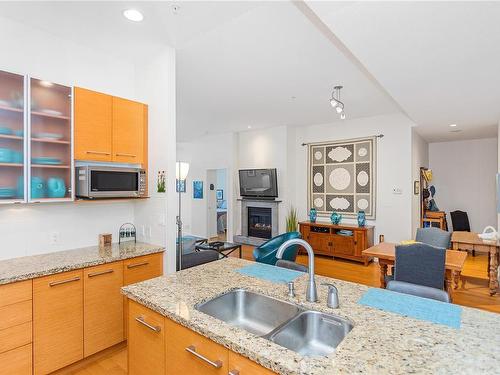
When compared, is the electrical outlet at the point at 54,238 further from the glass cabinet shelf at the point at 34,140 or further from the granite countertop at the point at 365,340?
the granite countertop at the point at 365,340

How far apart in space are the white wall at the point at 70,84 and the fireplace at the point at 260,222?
13.8 feet

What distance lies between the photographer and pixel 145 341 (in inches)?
60.4

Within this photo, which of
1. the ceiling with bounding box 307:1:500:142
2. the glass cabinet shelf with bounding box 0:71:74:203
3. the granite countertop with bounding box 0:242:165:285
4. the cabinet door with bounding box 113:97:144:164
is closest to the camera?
the ceiling with bounding box 307:1:500:142

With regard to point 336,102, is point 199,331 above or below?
below

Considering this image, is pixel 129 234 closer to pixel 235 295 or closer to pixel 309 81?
pixel 235 295

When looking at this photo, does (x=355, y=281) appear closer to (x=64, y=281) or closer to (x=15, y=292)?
(x=64, y=281)

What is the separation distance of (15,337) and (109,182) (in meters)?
1.33

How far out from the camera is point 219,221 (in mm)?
9008

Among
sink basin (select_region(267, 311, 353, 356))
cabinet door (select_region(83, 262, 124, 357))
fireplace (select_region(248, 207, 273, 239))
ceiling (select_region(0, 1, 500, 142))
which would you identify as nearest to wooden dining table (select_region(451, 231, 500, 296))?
ceiling (select_region(0, 1, 500, 142))

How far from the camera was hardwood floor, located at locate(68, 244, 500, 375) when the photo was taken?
2352 mm

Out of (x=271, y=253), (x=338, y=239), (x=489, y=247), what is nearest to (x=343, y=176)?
(x=338, y=239)

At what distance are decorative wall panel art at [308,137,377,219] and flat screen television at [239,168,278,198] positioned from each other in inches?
33.9

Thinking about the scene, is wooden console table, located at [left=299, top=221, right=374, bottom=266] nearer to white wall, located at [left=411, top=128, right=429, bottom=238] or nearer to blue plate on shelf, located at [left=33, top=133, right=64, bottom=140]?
white wall, located at [left=411, top=128, right=429, bottom=238]

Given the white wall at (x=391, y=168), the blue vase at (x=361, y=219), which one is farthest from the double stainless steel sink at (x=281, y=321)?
the white wall at (x=391, y=168)
